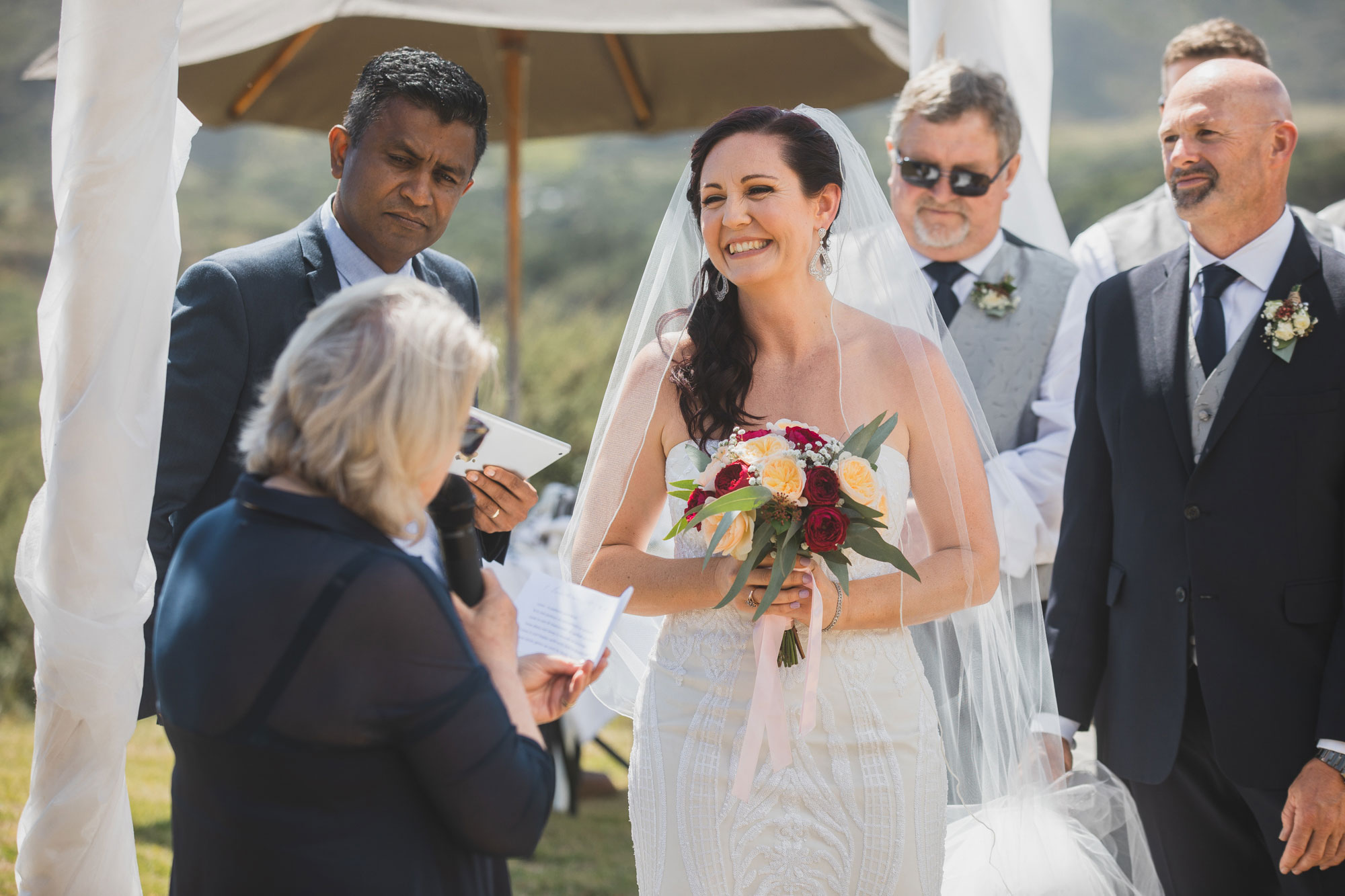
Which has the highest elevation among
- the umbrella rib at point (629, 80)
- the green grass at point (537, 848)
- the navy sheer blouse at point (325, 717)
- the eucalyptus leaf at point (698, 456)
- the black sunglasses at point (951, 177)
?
the umbrella rib at point (629, 80)

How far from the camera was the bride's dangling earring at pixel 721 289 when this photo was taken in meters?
3.16

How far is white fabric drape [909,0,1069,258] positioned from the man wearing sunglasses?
1.86ft

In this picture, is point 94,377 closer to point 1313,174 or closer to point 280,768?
→ point 280,768

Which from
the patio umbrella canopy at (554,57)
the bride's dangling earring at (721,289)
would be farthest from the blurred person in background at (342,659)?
the patio umbrella canopy at (554,57)

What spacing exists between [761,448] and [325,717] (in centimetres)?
122

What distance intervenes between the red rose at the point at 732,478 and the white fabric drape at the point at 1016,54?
2.52 meters

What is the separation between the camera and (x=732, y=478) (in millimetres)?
2586

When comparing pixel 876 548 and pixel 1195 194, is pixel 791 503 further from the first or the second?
pixel 1195 194

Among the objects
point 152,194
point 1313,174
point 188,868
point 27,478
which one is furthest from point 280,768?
point 1313,174

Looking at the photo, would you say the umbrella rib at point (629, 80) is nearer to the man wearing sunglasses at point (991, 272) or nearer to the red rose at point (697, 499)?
the man wearing sunglasses at point (991, 272)

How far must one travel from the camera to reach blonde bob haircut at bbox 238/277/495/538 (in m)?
1.72

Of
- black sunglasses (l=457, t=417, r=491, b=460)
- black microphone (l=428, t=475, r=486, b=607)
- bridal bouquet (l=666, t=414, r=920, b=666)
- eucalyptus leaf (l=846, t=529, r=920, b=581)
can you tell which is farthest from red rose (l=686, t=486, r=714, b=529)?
black microphone (l=428, t=475, r=486, b=607)

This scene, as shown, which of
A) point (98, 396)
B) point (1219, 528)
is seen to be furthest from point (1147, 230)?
point (98, 396)

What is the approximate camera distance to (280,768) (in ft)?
5.57
